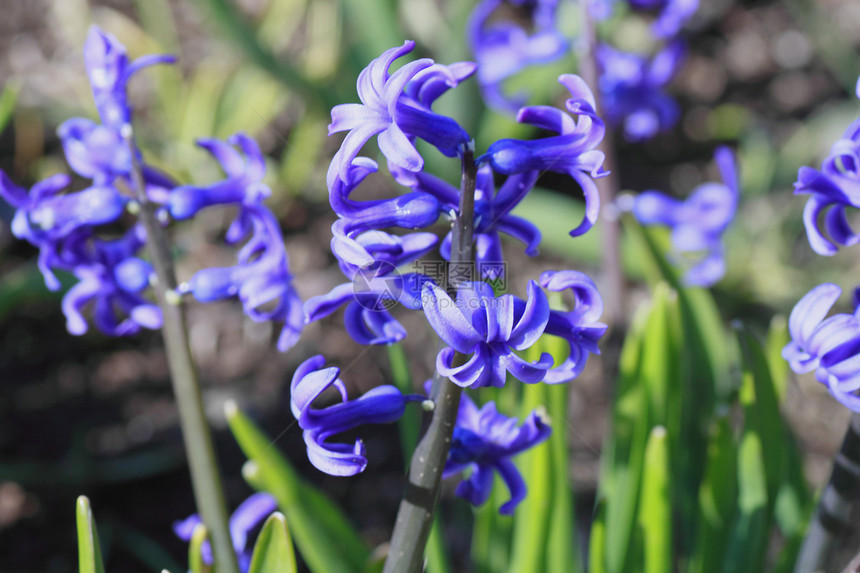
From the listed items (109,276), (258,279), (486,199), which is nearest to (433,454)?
(486,199)

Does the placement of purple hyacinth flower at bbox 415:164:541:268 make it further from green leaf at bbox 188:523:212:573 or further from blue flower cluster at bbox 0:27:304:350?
green leaf at bbox 188:523:212:573

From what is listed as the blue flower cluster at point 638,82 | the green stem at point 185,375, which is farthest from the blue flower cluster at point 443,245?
the blue flower cluster at point 638,82

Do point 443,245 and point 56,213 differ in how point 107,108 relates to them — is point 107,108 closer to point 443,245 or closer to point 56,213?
point 56,213

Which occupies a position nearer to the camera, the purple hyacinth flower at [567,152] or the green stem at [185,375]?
the purple hyacinth flower at [567,152]

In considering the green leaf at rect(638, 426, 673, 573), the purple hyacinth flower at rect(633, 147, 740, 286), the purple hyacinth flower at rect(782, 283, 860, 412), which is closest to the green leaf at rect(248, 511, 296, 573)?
the green leaf at rect(638, 426, 673, 573)

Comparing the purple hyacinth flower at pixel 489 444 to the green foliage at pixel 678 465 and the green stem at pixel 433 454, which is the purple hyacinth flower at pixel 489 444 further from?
the green foliage at pixel 678 465
